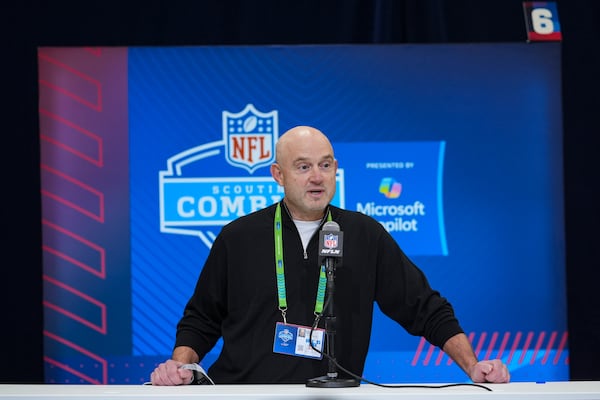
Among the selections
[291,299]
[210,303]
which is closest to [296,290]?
[291,299]

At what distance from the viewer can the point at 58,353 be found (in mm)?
4293

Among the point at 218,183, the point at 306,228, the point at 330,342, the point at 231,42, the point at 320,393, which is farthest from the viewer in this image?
the point at 231,42

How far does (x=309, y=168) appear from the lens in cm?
296

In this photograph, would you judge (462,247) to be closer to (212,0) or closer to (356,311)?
(356,311)

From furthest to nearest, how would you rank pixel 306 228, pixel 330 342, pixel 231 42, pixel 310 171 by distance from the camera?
1. pixel 231 42
2. pixel 306 228
3. pixel 310 171
4. pixel 330 342

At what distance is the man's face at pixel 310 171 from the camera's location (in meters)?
2.95

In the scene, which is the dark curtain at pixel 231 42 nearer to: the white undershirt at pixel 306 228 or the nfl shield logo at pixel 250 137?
the nfl shield logo at pixel 250 137

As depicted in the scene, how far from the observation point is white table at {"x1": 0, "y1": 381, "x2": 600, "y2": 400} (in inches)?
85.2

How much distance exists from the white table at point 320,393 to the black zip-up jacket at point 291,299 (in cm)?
54

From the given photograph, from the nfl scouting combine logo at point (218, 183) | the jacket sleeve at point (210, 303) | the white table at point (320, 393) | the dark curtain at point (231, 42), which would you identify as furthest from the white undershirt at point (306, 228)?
the dark curtain at point (231, 42)

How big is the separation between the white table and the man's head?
761 millimetres

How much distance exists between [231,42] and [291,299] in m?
2.37

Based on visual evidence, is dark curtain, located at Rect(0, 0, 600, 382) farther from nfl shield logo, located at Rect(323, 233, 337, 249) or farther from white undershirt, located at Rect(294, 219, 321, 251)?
nfl shield logo, located at Rect(323, 233, 337, 249)

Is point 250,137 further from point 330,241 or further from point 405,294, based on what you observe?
point 330,241
